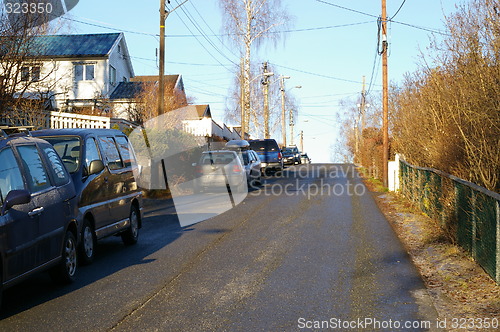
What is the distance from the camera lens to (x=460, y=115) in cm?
1189

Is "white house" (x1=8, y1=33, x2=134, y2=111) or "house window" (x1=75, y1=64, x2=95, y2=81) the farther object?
"house window" (x1=75, y1=64, x2=95, y2=81)

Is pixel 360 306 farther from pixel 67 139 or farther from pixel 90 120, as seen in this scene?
pixel 90 120

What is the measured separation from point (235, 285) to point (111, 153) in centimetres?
389

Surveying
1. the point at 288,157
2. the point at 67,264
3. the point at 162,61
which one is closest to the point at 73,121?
the point at 162,61

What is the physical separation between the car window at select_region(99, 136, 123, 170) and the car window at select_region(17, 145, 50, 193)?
8.64 ft

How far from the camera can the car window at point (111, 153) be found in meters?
10.3

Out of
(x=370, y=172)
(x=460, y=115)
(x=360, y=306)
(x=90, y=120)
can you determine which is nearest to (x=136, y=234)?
(x=360, y=306)

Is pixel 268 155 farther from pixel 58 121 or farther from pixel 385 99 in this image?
pixel 58 121

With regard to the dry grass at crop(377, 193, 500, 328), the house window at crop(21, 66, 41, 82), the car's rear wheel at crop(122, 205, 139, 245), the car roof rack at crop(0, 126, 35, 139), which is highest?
the house window at crop(21, 66, 41, 82)

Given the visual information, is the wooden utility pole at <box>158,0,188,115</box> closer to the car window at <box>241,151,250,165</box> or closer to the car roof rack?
the car window at <box>241,151,250,165</box>

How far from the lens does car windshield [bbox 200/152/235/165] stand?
21953 mm

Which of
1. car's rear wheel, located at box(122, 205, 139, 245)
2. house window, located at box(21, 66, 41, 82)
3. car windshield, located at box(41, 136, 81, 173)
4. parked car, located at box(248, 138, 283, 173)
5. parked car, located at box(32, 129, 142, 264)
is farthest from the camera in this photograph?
parked car, located at box(248, 138, 283, 173)

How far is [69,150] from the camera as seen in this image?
9664mm

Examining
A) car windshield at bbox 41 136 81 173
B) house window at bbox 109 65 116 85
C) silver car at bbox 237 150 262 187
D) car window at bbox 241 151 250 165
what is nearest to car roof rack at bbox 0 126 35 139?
car windshield at bbox 41 136 81 173
